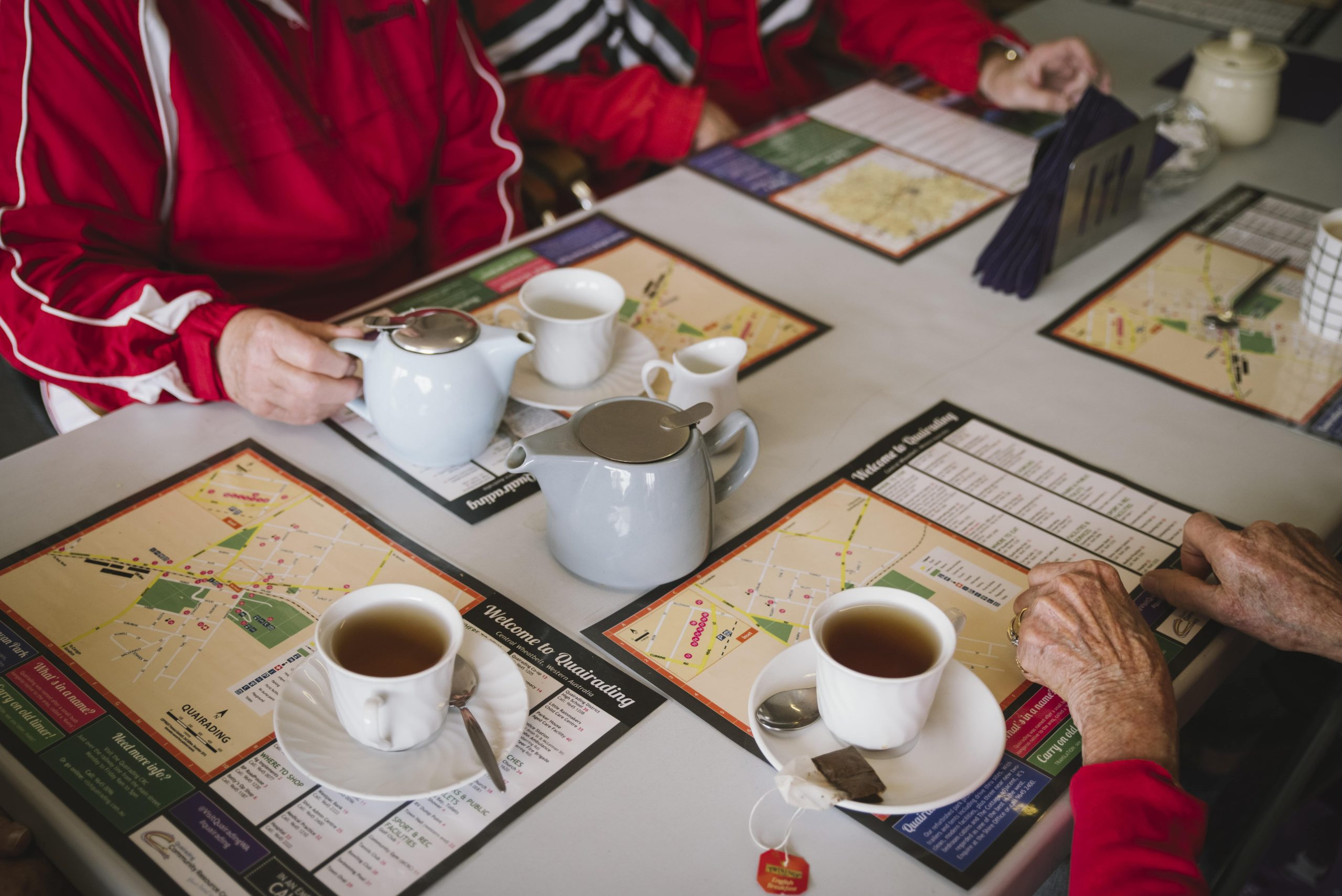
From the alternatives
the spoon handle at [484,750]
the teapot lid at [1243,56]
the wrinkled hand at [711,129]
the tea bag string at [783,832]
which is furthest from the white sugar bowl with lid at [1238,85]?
the spoon handle at [484,750]

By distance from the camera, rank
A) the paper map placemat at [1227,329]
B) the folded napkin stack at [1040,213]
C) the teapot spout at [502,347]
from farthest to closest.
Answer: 1. the folded napkin stack at [1040,213]
2. the paper map placemat at [1227,329]
3. the teapot spout at [502,347]

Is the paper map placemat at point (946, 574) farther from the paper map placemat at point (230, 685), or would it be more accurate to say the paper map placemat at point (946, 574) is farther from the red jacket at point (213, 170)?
the red jacket at point (213, 170)

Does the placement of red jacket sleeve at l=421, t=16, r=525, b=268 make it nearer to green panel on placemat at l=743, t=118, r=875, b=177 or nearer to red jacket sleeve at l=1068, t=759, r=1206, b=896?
green panel on placemat at l=743, t=118, r=875, b=177

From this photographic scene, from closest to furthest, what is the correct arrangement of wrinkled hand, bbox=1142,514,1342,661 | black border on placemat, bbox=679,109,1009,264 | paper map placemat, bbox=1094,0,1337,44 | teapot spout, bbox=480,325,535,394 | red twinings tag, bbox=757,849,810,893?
1. red twinings tag, bbox=757,849,810,893
2. wrinkled hand, bbox=1142,514,1342,661
3. teapot spout, bbox=480,325,535,394
4. black border on placemat, bbox=679,109,1009,264
5. paper map placemat, bbox=1094,0,1337,44

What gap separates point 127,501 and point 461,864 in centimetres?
58

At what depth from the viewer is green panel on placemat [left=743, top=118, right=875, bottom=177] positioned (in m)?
1.79

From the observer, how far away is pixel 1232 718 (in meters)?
1.41

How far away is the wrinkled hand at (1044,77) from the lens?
6.30ft

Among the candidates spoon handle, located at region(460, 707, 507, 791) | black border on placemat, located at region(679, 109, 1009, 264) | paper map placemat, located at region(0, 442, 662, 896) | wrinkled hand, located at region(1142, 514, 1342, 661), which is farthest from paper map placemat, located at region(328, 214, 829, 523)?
wrinkled hand, located at region(1142, 514, 1342, 661)

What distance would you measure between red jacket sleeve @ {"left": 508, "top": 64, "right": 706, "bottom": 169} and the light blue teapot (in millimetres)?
1067

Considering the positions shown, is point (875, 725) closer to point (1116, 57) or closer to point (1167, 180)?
point (1167, 180)

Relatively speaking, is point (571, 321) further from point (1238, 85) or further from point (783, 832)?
point (1238, 85)

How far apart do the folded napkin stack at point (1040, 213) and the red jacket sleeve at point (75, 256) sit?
101 centimetres

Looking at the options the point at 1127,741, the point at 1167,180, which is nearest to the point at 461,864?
the point at 1127,741
